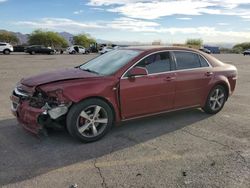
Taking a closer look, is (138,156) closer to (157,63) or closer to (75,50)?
(157,63)

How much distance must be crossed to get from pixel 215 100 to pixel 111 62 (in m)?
2.54

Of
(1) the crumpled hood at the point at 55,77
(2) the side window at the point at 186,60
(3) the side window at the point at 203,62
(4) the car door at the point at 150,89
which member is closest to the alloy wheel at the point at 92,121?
(4) the car door at the point at 150,89

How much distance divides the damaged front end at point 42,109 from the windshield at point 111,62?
105cm

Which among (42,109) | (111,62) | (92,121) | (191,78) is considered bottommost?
(92,121)

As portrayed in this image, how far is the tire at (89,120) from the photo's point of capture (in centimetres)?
507

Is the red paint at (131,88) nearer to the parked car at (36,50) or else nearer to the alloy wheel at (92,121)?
the alloy wheel at (92,121)

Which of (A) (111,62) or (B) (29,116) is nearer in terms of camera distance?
(B) (29,116)

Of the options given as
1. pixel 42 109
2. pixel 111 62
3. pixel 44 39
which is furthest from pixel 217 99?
pixel 44 39

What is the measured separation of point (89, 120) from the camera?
206 inches

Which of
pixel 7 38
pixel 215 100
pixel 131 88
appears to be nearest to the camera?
pixel 131 88

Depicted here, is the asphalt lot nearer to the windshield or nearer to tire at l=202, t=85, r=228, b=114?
tire at l=202, t=85, r=228, b=114

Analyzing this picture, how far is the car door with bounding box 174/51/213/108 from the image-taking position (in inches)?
250

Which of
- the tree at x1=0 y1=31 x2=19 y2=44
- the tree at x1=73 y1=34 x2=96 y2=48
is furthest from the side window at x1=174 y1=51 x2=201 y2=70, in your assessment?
the tree at x1=73 y1=34 x2=96 y2=48

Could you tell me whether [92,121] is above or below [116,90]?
below
